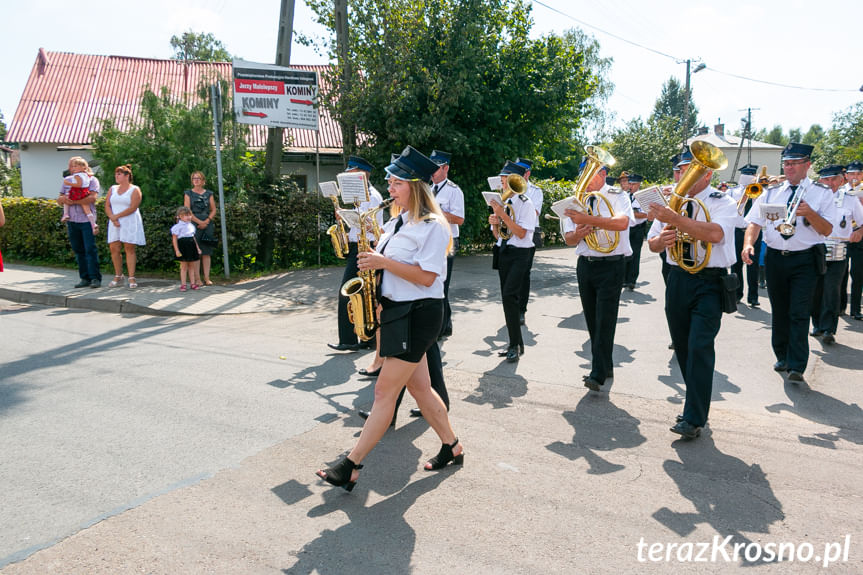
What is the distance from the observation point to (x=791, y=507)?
361 cm

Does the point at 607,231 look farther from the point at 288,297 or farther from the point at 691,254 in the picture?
the point at 288,297

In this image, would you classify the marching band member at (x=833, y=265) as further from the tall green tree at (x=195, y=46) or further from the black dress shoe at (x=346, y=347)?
the tall green tree at (x=195, y=46)

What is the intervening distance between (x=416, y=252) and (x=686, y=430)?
7.90 ft

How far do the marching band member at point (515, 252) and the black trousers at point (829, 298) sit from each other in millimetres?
3369

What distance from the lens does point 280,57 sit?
1267cm

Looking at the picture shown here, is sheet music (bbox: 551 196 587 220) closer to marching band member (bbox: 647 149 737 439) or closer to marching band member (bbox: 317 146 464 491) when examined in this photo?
marching band member (bbox: 647 149 737 439)

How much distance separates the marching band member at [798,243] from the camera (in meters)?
5.96

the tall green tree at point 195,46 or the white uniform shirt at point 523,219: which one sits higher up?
the tall green tree at point 195,46

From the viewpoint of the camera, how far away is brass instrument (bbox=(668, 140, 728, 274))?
4.41 meters

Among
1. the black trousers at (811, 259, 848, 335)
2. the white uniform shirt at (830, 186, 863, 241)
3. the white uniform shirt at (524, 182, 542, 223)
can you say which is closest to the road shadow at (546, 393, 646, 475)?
the white uniform shirt at (524, 182, 542, 223)

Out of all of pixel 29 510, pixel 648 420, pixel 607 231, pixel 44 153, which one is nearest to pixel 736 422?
pixel 648 420

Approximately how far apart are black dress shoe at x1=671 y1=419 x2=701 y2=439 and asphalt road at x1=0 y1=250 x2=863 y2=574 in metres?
0.07

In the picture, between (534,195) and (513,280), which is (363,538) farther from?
(534,195)

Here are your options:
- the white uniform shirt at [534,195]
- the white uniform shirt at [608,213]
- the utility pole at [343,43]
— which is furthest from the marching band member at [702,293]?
the utility pole at [343,43]
